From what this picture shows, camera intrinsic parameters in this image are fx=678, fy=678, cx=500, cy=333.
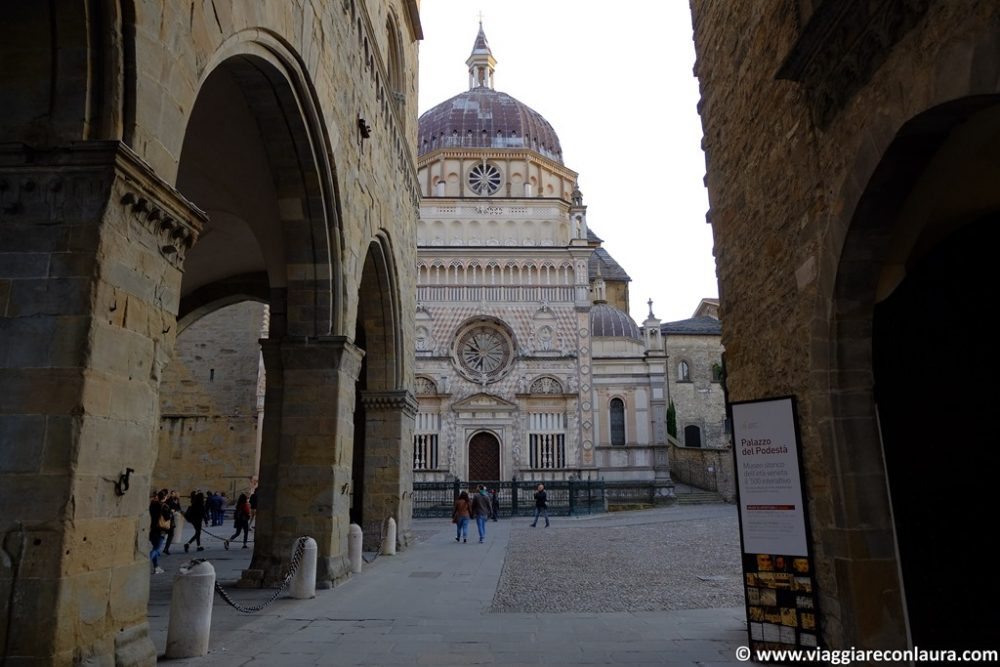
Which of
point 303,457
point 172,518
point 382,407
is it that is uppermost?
point 382,407

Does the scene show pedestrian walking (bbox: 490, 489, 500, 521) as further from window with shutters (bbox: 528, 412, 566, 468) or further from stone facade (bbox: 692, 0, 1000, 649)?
stone facade (bbox: 692, 0, 1000, 649)

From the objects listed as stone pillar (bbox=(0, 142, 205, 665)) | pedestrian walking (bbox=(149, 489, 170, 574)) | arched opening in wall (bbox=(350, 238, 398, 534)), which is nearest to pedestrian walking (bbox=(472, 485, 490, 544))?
arched opening in wall (bbox=(350, 238, 398, 534))

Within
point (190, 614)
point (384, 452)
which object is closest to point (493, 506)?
point (384, 452)

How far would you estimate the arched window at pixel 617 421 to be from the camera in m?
38.0

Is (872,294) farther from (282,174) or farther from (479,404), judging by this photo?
(479,404)

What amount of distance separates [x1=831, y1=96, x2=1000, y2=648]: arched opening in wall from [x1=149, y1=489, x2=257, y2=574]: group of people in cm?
592

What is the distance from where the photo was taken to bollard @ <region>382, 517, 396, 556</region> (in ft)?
45.2

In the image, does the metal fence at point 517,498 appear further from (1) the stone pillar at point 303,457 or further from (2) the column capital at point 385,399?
(1) the stone pillar at point 303,457

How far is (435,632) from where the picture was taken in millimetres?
6770

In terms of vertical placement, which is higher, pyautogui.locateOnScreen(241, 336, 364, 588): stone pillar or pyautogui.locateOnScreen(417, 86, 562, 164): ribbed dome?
pyautogui.locateOnScreen(417, 86, 562, 164): ribbed dome

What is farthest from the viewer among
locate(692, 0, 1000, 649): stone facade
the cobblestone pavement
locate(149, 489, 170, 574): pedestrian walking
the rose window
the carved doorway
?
the rose window

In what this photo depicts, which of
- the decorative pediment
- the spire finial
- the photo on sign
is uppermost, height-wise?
the spire finial

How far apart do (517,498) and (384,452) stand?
51.6 ft

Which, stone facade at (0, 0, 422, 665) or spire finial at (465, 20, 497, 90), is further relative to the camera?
spire finial at (465, 20, 497, 90)
